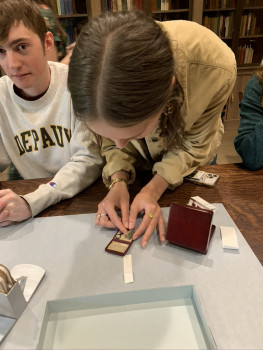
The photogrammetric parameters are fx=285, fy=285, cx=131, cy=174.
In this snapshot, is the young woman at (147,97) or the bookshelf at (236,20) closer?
the young woman at (147,97)

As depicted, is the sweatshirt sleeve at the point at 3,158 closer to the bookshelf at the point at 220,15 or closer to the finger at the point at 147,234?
the finger at the point at 147,234

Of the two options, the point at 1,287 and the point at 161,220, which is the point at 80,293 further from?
the point at 161,220

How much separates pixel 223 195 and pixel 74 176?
0.47 m

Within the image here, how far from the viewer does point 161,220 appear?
75 centimetres

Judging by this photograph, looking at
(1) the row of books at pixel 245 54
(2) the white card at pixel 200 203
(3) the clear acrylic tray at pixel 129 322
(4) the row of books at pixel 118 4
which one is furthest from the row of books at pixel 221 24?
(3) the clear acrylic tray at pixel 129 322

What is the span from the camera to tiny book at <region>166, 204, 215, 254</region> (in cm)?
66

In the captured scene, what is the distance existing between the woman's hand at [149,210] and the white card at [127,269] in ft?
0.18

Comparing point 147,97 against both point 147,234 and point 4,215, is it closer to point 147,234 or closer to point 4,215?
point 147,234

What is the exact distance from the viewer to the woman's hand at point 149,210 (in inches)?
28.7

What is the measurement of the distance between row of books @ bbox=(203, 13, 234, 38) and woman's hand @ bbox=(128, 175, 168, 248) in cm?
291

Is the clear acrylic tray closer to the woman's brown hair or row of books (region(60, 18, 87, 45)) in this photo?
the woman's brown hair

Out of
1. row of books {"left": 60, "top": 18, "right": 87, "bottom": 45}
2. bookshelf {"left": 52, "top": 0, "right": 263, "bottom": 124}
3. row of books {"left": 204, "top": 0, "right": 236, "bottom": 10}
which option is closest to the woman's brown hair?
bookshelf {"left": 52, "top": 0, "right": 263, "bottom": 124}

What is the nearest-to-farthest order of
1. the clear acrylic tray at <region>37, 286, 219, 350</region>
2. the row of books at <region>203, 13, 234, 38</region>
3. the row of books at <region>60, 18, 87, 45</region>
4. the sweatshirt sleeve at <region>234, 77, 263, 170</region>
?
the clear acrylic tray at <region>37, 286, 219, 350</region>, the sweatshirt sleeve at <region>234, 77, 263, 170</region>, the row of books at <region>60, 18, 87, 45</region>, the row of books at <region>203, 13, 234, 38</region>

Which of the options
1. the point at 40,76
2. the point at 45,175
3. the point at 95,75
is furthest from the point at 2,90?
the point at 95,75
